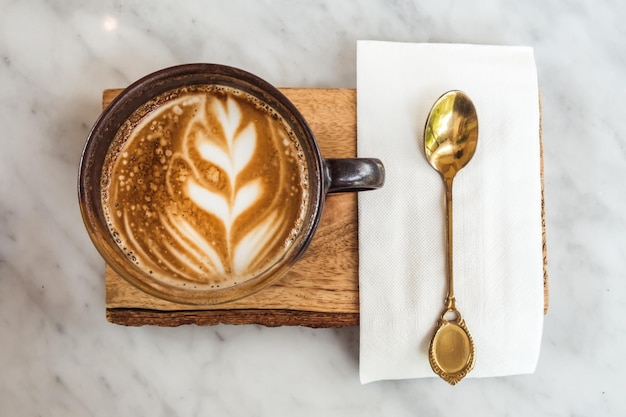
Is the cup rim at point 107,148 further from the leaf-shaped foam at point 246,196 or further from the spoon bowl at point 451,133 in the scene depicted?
the spoon bowl at point 451,133

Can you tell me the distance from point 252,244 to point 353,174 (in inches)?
5.1

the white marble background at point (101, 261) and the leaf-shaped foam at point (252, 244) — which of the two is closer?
the leaf-shaped foam at point (252, 244)

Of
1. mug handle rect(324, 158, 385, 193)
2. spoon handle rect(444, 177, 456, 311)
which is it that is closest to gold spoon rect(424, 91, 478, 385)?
spoon handle rect(444, 177, 456, 311)

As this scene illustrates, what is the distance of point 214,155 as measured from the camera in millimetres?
594

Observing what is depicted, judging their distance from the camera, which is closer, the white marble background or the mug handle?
the mug handle

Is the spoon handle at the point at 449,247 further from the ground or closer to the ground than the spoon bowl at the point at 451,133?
closer to the ground

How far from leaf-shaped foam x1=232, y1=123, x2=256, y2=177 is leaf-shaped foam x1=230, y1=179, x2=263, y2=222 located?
0.02 meters

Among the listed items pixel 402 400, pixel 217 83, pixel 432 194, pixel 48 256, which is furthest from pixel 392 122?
pixel 48 256

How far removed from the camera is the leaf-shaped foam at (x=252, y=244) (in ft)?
1.94

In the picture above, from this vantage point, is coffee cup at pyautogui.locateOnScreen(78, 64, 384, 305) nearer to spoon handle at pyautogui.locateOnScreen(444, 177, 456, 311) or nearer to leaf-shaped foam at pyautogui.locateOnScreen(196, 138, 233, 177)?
leaf-shaped foam at pyautogui.locateOnScreen(196, 138, 233, 177)

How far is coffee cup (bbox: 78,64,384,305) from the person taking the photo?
584 millimetres

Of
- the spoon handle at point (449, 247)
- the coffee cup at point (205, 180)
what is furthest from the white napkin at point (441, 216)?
the coffee cup at point (205, 180)

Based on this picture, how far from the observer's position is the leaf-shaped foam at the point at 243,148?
594mm

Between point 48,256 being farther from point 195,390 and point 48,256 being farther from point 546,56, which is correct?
point 546,56
